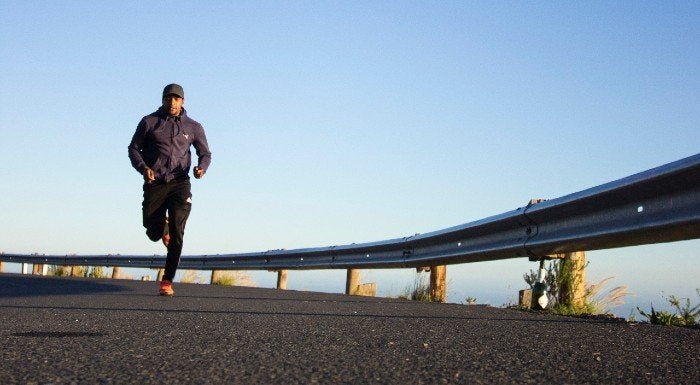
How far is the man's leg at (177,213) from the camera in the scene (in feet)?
34.1

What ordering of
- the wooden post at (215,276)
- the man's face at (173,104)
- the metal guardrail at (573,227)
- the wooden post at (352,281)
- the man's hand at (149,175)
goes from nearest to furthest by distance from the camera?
1. the metal guardrail at (573,227)
2. the man's hand at (149,175)
3. the man's face at (173,104)
4. the wooden post at (352,281)
5. the wooden post at (215,276)

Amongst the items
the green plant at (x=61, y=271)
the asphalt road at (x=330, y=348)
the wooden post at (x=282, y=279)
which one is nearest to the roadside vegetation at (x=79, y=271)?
the green plant at (x=61, y=271)

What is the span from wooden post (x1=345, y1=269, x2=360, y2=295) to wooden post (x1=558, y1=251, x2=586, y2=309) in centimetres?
422

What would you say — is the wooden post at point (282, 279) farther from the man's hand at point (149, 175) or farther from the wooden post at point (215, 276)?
the man's hand at point (149, 175)

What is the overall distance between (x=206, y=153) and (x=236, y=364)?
7265 millimetres

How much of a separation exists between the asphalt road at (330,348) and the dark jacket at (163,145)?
3.75 meters

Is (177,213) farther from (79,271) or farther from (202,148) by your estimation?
(79,271)

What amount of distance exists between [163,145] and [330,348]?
655 centimetres

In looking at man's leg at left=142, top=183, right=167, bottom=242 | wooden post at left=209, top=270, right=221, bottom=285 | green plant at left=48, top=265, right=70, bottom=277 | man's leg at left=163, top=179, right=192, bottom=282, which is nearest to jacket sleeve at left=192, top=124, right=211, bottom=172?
man's leg at left=163, top=179, right=192, bottom=282

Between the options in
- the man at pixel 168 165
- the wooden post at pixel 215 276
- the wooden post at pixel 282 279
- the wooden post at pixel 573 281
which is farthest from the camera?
the wooden post at pixel 215 276

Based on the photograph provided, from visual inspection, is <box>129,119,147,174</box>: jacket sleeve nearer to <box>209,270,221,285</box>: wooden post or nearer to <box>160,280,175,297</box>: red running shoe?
<box>160,280,175,297</box>: red running shoe

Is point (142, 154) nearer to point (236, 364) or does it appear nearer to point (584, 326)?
point (584, 326)

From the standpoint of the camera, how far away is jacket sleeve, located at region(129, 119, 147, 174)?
10.3 meters

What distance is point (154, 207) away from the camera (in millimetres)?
10492
